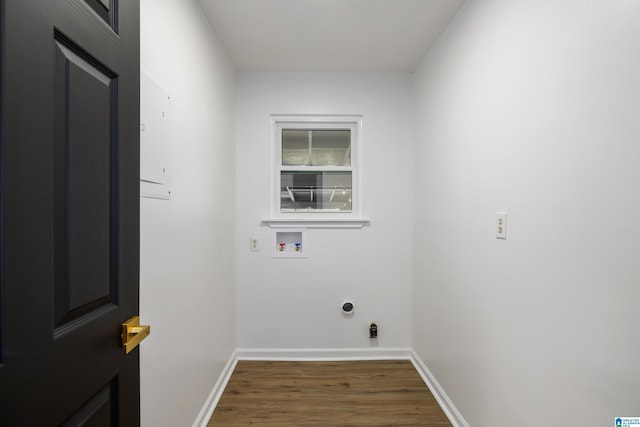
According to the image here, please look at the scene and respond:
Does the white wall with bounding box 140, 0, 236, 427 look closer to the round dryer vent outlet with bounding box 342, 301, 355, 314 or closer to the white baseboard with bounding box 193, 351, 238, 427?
the white baseboard with bounding box 193, 351, 238, 427

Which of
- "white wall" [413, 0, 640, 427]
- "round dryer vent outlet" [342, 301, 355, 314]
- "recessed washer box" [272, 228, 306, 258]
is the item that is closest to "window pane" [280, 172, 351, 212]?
"recessed washer box" [272, 228, 306, 258]

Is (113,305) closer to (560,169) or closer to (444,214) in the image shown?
(560,169)

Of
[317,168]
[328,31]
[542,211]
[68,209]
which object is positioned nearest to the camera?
[68,209]

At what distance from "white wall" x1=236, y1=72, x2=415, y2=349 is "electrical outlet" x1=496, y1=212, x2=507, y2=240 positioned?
1201 millimetres

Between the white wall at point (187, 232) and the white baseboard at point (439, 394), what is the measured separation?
1528 millimetres

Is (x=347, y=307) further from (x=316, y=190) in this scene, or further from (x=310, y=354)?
(x=316, y=190)

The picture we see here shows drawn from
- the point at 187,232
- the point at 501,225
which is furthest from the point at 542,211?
the point at 187,232

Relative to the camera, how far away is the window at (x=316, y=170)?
2676mm

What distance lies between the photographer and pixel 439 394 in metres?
2.05

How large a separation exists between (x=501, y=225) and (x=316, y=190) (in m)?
1.62

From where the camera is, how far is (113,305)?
0.77m

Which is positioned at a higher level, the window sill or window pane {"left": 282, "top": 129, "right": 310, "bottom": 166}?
window pane {"left": 282, "top": 129, "right": 310, "bottom": 166}

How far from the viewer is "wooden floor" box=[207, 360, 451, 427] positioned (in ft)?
6.09

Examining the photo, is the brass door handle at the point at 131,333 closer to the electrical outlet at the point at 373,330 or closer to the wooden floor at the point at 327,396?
the wooden floor at the point at 327,396
